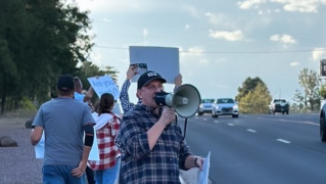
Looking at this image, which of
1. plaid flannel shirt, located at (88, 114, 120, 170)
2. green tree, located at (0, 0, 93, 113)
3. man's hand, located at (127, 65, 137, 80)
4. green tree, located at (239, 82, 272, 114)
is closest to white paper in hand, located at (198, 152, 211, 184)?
man's hand, located at (127, 65, 137, 80)

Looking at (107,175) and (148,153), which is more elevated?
(148,153)

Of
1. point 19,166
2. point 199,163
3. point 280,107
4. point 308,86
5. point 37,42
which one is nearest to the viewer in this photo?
point 199,163

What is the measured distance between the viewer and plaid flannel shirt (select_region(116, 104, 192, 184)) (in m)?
4.61

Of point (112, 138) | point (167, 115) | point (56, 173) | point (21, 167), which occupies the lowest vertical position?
point (21, 167)

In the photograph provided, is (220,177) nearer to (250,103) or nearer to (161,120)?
(161,120)

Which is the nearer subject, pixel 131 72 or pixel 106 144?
pixel 131 72

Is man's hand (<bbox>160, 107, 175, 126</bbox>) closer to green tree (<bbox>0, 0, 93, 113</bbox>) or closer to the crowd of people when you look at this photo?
the crowd of people

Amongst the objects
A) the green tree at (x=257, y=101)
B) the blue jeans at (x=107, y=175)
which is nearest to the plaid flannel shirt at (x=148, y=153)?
the blue jeans at (x=107, y=175)

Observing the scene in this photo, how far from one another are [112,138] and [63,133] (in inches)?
82.3

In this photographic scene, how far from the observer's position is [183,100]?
14.5 ft

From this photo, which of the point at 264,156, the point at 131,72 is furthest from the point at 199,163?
the point at 264,156

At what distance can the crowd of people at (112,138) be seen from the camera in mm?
4609

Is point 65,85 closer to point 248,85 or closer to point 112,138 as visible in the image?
point 112,138

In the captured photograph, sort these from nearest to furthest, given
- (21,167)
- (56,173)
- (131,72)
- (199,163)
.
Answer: (199,163) < (56,173) < (131,72) < (21,167)
